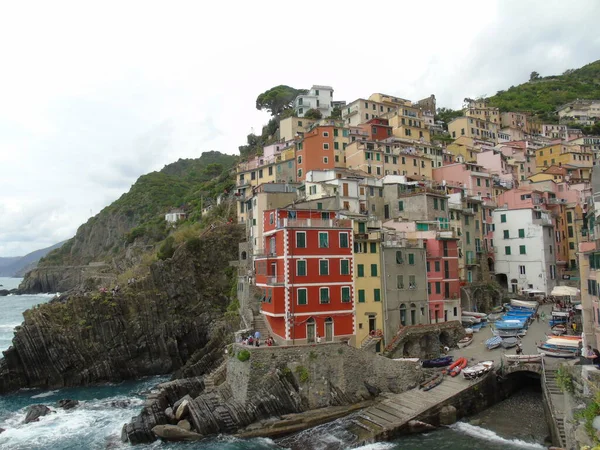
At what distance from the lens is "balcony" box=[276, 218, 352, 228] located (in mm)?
37094

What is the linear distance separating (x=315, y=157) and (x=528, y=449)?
4662cm

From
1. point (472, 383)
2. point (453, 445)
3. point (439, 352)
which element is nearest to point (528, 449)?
point (453, 445)

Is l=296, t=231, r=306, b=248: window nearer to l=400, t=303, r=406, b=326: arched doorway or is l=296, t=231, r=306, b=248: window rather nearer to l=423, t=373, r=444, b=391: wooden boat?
l=400, t=303, r=406, b=326: arched doorway

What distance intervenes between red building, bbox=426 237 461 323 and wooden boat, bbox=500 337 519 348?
19.8 feet

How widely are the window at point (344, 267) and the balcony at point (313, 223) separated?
289 cm

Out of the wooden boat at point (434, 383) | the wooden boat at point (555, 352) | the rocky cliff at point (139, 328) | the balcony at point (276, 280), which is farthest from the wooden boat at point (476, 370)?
the rocky cliff at point (139, 328)

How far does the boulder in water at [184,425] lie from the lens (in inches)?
1242

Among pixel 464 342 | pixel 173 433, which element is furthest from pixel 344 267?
pixel 173 433

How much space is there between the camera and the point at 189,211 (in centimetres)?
9819

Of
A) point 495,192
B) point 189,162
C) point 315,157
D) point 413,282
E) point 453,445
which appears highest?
point 189,162

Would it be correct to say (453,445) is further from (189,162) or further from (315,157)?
(189,162)

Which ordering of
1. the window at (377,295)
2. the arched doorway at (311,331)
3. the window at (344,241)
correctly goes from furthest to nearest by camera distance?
1. the window at (377,295)
2. the window at (344,241)
3. the arched doorway at (311,331)

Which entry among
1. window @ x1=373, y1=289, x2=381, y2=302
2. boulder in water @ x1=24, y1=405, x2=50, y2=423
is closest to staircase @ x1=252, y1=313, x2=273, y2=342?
window @ x1=373, y1=289, x2=381, y2=302

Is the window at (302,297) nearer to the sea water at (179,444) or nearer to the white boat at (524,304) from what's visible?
the sea water at (179,444)
